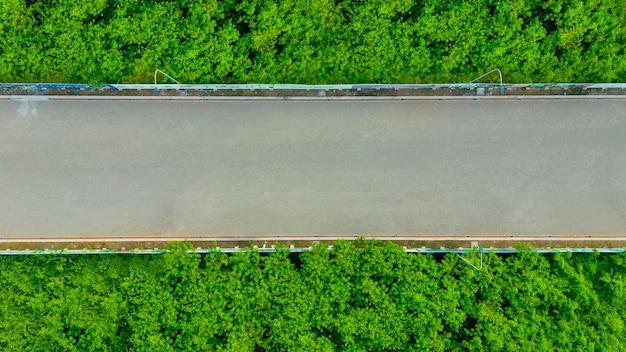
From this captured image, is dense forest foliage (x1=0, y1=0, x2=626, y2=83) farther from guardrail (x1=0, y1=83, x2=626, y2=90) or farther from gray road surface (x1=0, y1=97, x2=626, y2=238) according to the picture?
gray road surface (x1=0, y1=97, x2=626, y2=238)

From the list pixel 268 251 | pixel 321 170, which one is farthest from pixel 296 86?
pixel 268 251

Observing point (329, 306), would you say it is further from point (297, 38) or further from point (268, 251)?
point (297, 38)

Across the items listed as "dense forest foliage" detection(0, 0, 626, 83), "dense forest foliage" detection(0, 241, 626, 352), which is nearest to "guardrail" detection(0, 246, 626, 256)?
"dense forest foliage" detection(0, 241, 626, 352)

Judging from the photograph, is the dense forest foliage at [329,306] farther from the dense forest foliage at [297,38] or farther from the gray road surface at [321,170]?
the dense forest foliage at [297,38]

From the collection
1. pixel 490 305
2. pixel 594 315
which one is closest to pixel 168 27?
pixel 490 305

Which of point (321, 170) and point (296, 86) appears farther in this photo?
point (321, 170)
